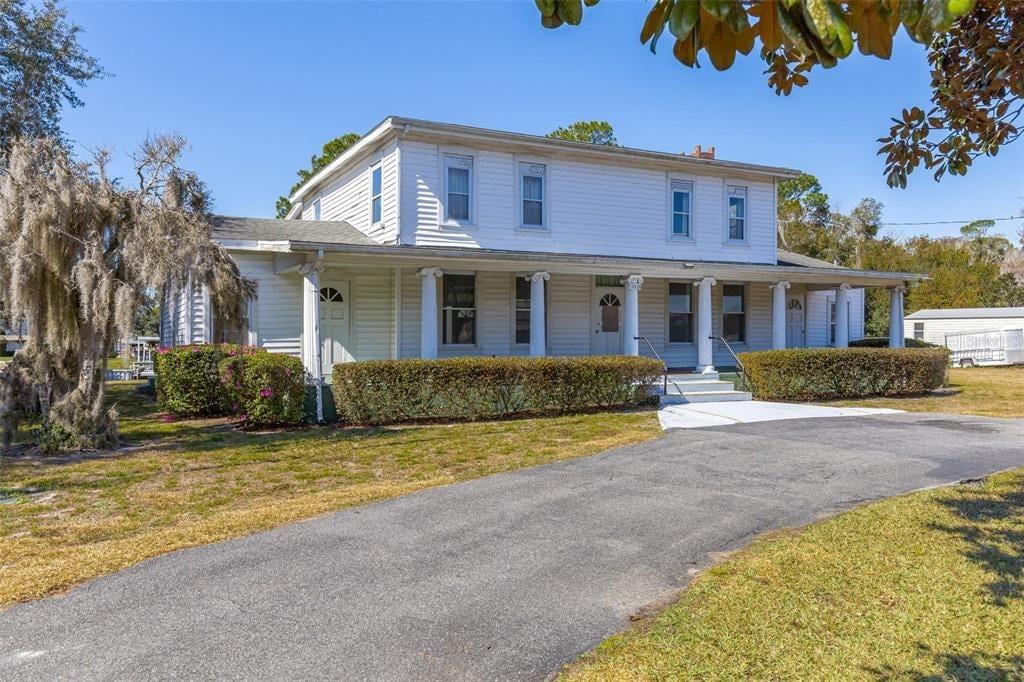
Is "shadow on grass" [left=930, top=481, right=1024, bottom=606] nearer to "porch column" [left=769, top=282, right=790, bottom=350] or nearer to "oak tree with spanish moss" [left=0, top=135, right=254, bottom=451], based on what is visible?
"oak tree with spanish moss" [left=0, top=135, right=254, bottom=451]

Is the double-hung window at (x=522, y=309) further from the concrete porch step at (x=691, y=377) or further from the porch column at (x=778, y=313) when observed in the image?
the porch column at (x=778, y=313)

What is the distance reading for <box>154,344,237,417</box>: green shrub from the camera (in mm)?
13383

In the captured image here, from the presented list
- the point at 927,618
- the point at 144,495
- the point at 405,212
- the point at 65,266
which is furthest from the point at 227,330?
the point at 927,618

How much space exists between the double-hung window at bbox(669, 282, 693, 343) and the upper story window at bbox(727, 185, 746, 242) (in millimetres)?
1926

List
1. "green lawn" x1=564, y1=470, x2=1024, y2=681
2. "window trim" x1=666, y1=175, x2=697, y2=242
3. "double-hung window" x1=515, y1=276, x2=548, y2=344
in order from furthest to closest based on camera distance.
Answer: "window trim" x1=666, y1=175, x2=697, y2=242
"double-hung window" x1=515, y1=276, x2=548, y2=344
"green lawn" x1=564, y1=470, x2=1024, y2=681

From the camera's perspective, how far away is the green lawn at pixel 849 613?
336cm

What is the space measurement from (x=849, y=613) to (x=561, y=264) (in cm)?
1183

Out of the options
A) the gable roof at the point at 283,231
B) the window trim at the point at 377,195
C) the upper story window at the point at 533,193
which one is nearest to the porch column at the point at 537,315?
the upper story window at the point at 533,193

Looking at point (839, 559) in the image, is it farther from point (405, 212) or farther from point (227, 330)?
point (227, 330)

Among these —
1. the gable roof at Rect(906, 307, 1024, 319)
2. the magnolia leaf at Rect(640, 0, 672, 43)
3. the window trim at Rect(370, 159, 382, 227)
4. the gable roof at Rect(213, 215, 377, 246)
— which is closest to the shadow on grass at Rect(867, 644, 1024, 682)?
the magnolia leaf at Rect(640, 0, 672, 43)

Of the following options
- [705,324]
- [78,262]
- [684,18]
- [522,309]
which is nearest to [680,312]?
[705,324]

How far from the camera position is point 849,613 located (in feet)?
13.1

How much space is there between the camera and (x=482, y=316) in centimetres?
1695

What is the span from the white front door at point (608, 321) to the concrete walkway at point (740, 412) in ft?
12.2
